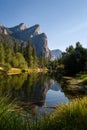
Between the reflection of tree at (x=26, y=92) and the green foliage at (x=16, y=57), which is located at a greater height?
the green foliage at (x=16, y=57)

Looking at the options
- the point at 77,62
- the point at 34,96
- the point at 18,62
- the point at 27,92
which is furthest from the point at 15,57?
the point at 34,96

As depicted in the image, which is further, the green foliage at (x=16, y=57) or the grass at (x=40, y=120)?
the green foliage at (x=16, y=57)

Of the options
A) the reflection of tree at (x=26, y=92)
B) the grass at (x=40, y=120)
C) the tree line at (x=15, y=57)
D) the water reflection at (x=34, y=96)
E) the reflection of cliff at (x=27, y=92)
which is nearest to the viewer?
the grass at (x=40, y=120)

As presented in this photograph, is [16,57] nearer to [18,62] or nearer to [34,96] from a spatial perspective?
[18,62]

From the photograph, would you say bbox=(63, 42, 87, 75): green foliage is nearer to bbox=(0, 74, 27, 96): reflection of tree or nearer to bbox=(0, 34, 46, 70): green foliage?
bbox=(0, 34, 46, 70): green foliage

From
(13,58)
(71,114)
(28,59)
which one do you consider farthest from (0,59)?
(71,114)

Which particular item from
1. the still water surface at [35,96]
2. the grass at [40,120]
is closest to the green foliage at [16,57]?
the still water surface at [35,96]

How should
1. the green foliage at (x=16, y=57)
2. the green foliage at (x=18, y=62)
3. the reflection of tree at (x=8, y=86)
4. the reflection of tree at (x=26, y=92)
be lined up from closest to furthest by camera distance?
the reflection of tree at (x=26, y=92) < the reflection of tree at (x=8, y=86) < the green foliage at (x=16, y=57) < the green foliage at (x=18, y=62)

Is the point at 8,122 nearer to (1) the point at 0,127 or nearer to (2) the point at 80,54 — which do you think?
(1) the point at 0,127

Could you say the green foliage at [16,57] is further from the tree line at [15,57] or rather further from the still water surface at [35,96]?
the still water surface at [35,96]

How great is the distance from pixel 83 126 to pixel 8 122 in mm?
2679

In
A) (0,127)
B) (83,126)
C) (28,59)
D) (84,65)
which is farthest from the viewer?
(28,59)

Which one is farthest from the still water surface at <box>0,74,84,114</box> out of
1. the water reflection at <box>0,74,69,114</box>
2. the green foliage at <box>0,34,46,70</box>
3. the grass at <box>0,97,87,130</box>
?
the green foliage at <box>0,34,46,70</box>

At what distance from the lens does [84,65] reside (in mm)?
81438
